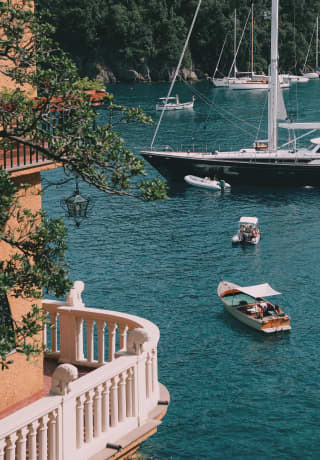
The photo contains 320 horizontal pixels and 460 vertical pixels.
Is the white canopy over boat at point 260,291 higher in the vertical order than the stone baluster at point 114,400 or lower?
lower

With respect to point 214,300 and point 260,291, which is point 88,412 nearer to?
point 260,291

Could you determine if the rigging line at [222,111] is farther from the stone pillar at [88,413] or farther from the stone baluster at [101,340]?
the stone pillar at [88,413]

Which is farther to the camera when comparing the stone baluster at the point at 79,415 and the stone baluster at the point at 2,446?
the stone baluster at the point at 79,415

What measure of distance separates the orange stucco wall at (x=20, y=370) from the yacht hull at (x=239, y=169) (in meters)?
64.7

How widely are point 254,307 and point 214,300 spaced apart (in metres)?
3.61

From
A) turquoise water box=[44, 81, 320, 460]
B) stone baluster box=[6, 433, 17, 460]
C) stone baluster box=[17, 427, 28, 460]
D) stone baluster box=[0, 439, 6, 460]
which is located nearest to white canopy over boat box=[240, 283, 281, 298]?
turquoise water box=[44, 81, 320, 460]

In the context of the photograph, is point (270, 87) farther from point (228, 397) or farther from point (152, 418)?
point (152, 418)

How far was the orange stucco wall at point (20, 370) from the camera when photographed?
14500 mm

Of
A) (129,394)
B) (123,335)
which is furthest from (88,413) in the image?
(123,335)

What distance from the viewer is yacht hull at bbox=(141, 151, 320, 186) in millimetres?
78062

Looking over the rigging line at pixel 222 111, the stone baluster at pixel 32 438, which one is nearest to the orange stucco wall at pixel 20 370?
the stone baluster at pixel 32 438

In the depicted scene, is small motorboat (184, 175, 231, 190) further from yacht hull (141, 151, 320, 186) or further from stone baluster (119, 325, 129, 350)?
stone baluster (119, 325, 129, 350)

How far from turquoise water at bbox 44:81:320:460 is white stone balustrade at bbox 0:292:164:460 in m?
18.6

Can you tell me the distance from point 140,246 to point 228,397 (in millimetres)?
24998
